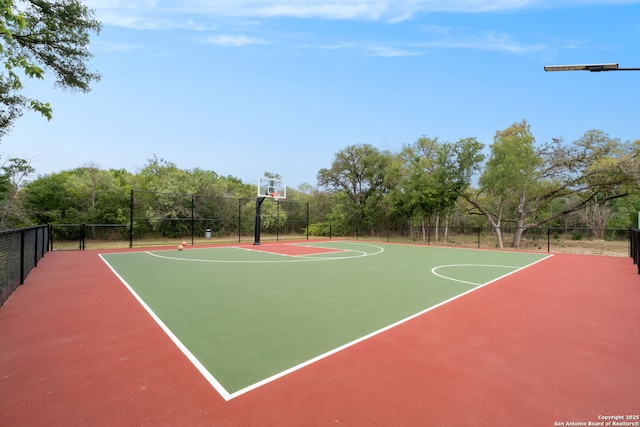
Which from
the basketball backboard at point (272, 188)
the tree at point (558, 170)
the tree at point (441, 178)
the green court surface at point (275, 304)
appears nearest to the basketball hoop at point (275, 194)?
the basketball backboard at point (272, 188)

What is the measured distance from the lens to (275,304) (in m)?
5.57

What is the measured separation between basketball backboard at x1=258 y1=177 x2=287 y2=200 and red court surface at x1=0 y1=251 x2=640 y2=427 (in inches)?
614

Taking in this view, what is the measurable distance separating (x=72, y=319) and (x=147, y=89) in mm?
18452

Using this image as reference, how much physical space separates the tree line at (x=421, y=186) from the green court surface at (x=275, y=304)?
11992 millimetres

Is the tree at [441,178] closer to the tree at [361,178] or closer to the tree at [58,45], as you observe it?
the tree at [361,178]

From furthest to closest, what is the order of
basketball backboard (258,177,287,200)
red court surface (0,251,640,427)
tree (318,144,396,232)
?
tree (318,144,396,232) → basketball backboard (258,177,287,200) → red court surface (0,251,640,427)

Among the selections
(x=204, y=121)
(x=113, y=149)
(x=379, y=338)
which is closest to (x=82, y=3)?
Result: (x=379, y=338)

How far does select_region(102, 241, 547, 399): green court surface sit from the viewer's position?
135 inches

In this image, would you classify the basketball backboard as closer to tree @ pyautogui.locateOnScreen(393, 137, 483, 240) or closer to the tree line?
the tree line

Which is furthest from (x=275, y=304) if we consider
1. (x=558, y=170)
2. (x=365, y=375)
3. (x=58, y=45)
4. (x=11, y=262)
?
(x=558, y=170)

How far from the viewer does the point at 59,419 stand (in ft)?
7.70

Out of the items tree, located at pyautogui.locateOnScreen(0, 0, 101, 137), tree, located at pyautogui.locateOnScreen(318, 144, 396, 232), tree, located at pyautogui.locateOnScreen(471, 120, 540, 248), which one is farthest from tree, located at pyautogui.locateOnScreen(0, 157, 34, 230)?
tree, located at pyautogui.locateOnScreen(471, 120, 540, 248)

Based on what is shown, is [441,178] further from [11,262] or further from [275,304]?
[11,262]

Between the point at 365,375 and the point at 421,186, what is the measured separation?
20861mm
